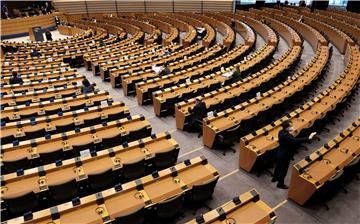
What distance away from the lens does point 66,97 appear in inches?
414

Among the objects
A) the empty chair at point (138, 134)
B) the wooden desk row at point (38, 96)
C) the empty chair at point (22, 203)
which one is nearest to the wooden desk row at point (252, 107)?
the empty chair at point (138, 134)

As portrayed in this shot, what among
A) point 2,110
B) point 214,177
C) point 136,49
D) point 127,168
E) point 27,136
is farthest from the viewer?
point 136,49

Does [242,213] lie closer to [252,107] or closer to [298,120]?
[298,120]

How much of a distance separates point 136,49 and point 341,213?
13783 mm

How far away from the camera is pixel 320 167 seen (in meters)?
6.34

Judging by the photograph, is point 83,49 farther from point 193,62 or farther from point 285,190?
point 285,190

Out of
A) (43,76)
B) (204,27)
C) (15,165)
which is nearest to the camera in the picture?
(15,165)

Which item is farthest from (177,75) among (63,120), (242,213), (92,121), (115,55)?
(242,213)

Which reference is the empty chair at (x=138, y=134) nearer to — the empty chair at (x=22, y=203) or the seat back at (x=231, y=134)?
the seat back at (x=231, y=134)

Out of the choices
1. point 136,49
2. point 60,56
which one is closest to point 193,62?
point 136,49

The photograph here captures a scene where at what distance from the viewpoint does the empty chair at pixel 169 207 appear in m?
5.24

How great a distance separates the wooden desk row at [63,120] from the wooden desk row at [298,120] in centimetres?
392

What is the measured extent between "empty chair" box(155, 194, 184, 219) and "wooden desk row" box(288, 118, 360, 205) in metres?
2.57

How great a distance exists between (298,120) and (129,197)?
208 inches
